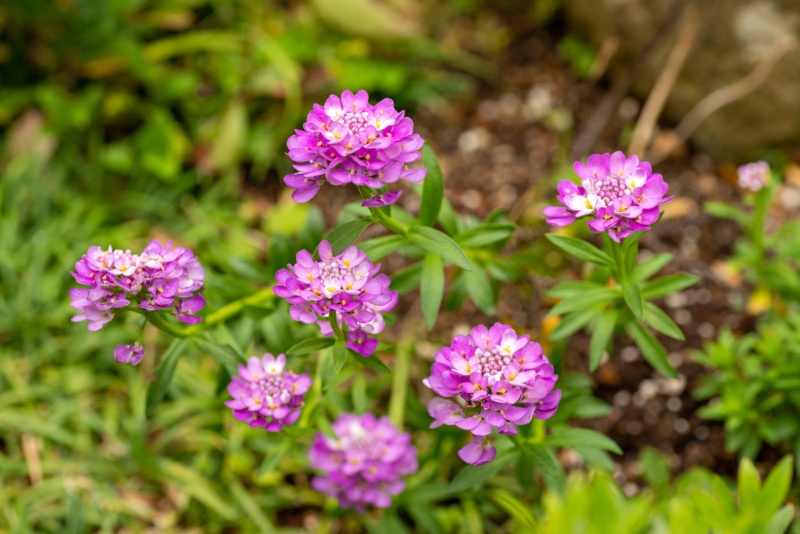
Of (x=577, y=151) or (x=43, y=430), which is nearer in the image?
(x=43, y=430)

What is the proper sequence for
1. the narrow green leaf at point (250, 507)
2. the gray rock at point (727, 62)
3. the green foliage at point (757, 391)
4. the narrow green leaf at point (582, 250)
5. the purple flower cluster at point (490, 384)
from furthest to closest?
the gray rock at point (727, 62), the narrow green leaf at point (250, 507), the green foliage at point (757, 391), the narrow green leaf at point (582, 250), the purple flower cluster at point (490, 384)

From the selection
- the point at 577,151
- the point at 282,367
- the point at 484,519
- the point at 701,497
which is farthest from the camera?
the point at 577,151

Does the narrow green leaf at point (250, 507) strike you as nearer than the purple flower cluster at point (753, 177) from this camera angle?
No

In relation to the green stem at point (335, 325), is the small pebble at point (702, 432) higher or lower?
lower

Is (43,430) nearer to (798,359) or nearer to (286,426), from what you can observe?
(286,426)

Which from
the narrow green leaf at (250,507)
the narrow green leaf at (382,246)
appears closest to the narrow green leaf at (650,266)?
the narrow green leaf at (382,246)

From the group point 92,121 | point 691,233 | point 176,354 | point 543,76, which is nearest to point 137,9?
point 92,121

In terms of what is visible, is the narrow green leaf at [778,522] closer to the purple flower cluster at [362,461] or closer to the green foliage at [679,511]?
the green foliage at [679,511]
